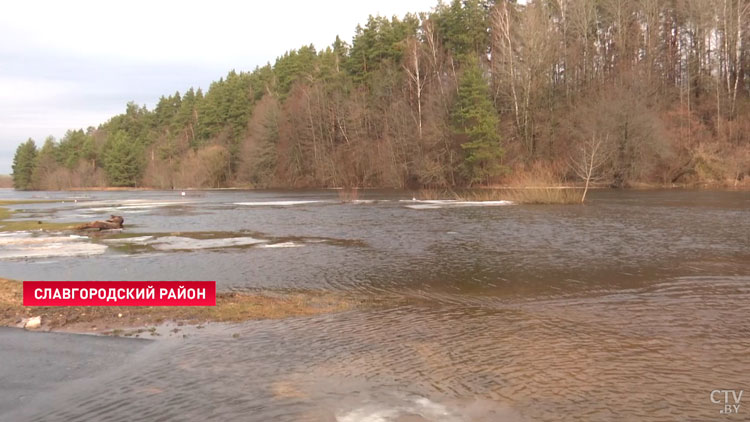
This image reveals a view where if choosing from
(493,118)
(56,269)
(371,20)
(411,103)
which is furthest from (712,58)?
(56,269)

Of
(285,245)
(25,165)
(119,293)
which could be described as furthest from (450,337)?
(25,165)

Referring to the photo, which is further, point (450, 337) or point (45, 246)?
point (45, 246)

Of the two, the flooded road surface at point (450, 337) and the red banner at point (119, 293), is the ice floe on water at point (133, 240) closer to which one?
the flooded road surface at point (450, 337)

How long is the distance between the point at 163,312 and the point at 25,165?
18055 centimetres

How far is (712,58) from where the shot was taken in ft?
217

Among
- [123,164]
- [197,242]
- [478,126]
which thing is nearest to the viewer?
[197,242]

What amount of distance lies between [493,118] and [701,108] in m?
28.2

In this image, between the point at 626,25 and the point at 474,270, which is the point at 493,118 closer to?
the point at 626,25

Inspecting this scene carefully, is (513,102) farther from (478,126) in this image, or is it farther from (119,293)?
(119,293)

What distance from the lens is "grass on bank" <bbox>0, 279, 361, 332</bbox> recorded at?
10.3 m

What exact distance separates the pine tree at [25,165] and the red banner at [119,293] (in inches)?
6705

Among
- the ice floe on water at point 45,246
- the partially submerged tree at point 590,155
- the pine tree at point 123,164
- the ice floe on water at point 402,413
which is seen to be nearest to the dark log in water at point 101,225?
the ice floe on water at point 45,246

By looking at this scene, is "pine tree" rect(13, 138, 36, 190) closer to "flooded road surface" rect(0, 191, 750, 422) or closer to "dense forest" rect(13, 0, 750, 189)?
"dense forest" rect(13, 0, 750, 189)

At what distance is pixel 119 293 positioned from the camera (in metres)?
13.1
